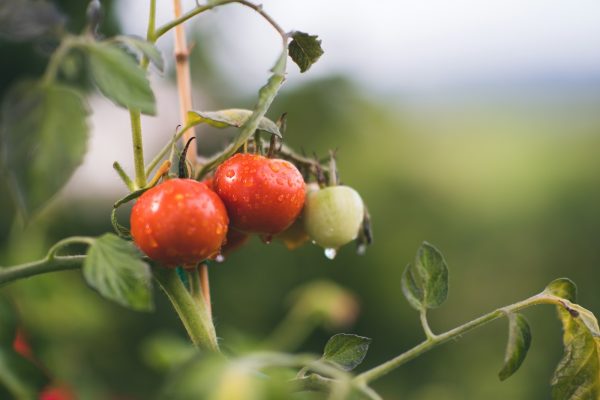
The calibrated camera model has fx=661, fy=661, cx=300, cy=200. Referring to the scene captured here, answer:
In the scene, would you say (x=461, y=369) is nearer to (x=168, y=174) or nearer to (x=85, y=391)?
(x=85, y=391)

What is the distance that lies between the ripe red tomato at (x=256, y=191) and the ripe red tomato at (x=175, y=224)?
38 mm

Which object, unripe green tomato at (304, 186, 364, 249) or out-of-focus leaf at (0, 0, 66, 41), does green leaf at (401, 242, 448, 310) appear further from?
out-of-focus leaf at (0, 0, 66, 41)

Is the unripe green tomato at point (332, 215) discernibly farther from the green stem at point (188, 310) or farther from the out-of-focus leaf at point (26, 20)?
the out-of-focus leaf at point (26, 20)

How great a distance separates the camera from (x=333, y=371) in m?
0.32

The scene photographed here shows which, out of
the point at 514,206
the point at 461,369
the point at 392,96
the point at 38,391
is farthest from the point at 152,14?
the point at 392,96

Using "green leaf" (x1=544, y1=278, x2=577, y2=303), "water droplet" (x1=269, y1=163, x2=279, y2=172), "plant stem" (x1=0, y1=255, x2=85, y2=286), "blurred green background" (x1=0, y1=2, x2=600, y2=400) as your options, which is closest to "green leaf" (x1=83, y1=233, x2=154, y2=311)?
"plant stem" (x1=0, y1=255, x2=85, y2=286)

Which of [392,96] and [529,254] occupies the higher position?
[392,96]

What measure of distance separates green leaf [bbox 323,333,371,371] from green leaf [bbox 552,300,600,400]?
139mm

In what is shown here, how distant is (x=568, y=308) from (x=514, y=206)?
234 cm

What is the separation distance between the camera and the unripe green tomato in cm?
51

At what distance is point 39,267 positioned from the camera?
0.38m

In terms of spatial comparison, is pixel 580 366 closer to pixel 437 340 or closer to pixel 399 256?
pixel 437 340

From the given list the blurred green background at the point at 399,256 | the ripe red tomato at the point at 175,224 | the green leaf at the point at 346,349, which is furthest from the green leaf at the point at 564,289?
the blurred green background at the point at 399,256

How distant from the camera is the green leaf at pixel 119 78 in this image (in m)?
A: 0.34
